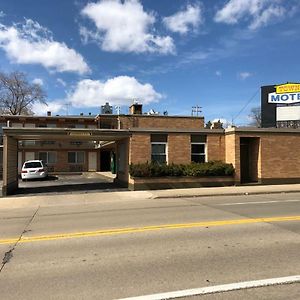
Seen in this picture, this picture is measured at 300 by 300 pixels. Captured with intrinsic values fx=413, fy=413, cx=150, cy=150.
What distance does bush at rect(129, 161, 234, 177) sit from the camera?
21453 mm

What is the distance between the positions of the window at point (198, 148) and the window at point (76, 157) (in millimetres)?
28690

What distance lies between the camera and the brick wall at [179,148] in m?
22.8

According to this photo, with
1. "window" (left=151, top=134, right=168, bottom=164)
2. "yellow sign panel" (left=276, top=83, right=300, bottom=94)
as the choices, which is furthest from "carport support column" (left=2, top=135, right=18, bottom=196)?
"yellow sign panel" (left=276, top=83, right=300, bottom=94)

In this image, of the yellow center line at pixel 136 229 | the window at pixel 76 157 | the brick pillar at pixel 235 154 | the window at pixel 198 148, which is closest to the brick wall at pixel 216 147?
the window at pixel 198 148

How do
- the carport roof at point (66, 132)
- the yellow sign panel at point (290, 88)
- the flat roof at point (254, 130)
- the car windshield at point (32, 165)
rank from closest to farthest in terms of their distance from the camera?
the carport roof at point (66, 132) → the flat roof at point (254, 130) → the yellow sign panel at point (290, 88) → the car windshield at point (32, 165)

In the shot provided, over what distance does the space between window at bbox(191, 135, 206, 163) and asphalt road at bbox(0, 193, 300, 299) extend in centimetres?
1085

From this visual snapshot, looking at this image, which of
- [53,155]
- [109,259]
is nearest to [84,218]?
[109,259]

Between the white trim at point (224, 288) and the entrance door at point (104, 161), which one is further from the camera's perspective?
the entrance door at point (104, 161)

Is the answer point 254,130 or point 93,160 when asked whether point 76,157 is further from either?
point 254,130

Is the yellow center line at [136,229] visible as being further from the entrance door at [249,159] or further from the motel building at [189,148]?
the entrance door at [249,159]

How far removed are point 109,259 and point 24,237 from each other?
3024mm

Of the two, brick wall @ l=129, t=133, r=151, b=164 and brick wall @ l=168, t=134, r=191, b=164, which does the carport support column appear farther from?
brick wall @ l=168, t=134, r=191, b=164

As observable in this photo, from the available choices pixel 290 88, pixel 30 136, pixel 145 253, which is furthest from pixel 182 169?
pixel 290 88

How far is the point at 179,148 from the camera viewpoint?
22969mm
